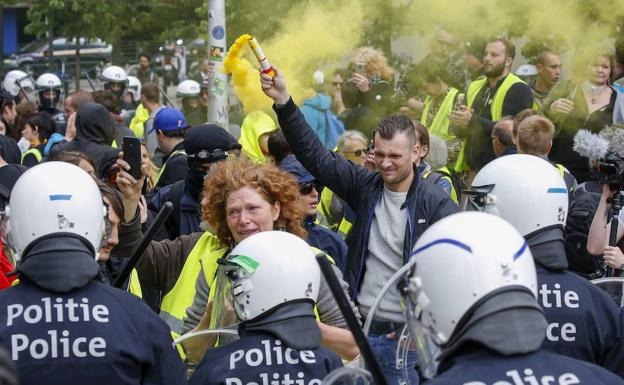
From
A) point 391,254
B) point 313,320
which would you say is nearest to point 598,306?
point 313,320

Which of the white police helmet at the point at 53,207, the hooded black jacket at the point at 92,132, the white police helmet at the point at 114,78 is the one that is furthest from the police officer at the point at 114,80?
the white police helmet at the point at 53,207

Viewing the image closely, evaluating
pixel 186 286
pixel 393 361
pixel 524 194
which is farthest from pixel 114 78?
pixel 393 361

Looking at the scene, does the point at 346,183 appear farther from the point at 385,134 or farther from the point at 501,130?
the point at 501,130

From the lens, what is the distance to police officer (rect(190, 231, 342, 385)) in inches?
151

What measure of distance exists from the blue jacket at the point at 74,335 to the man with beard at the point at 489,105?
5443mm

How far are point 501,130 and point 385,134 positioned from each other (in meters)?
2.45

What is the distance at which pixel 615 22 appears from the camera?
30.1 ft

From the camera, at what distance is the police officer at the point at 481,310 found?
3002mm

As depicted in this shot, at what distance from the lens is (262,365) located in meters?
3.83

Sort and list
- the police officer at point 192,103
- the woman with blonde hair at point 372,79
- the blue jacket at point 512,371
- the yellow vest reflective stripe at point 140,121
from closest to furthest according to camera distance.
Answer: the blue jacket at point 512,371, the woman with blonde hair at point 372,79, the yellow vest reflective stripe at point 140,121, the police officer at point 192,103

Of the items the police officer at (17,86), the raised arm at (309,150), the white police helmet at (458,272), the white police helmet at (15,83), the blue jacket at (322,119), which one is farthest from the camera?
the white police helmet at (15,83)

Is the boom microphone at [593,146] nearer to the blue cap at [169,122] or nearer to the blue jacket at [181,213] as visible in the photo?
the blue jacket at [181,213]

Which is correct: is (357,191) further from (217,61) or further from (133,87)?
(133,87)

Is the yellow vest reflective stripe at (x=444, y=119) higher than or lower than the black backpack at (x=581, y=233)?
higher
